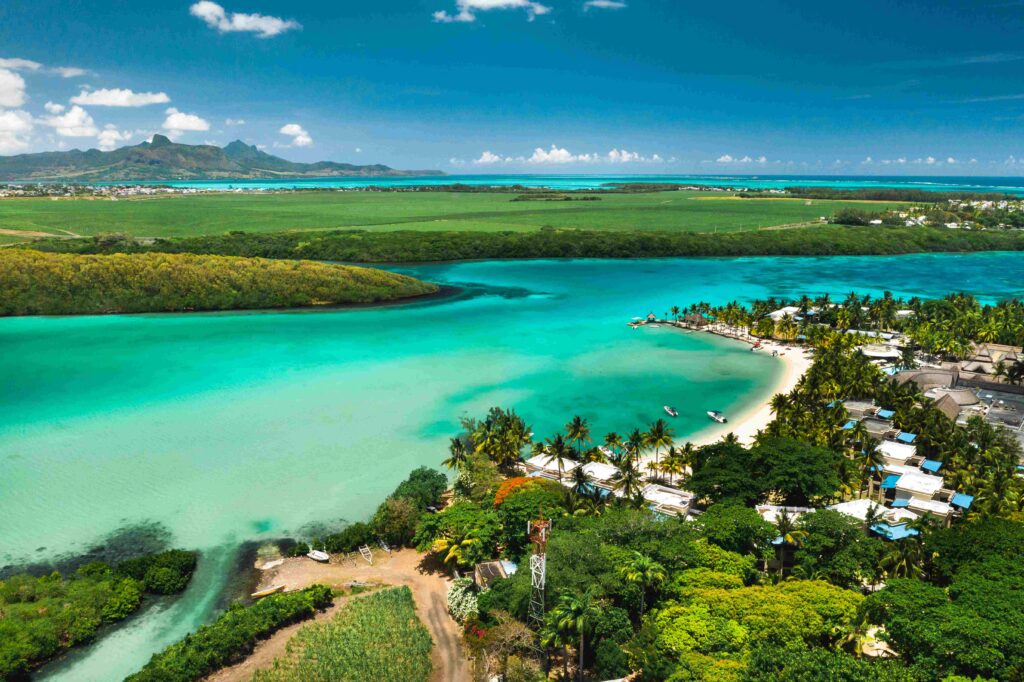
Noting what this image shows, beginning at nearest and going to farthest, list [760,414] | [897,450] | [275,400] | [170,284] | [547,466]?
[547,466]
[897,450]
[760,414]
[275,400]
[170,284]

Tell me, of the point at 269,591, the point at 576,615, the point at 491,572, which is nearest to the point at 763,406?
the point at 491,572

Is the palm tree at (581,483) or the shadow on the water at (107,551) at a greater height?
the palm tree at (581,483)

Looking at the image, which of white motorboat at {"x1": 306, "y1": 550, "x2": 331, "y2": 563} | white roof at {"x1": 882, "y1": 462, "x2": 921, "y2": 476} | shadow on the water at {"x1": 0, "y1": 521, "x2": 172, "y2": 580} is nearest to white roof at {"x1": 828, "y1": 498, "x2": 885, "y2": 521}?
white roof at {"x1": 882, "y1": 462, "x2": 921, "y2": 476}

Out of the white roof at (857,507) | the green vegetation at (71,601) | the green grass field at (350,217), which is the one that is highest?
the green grass field at (350,217)

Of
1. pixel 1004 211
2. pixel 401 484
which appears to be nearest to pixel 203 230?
pixel 401 484

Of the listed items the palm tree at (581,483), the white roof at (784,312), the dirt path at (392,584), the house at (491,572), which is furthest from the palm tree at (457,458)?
the white roof at (784,312)

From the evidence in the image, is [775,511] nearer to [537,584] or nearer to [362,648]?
[537,584]

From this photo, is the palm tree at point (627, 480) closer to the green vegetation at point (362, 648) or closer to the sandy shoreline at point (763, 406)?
the sandy shoreline at point (763, 406)
